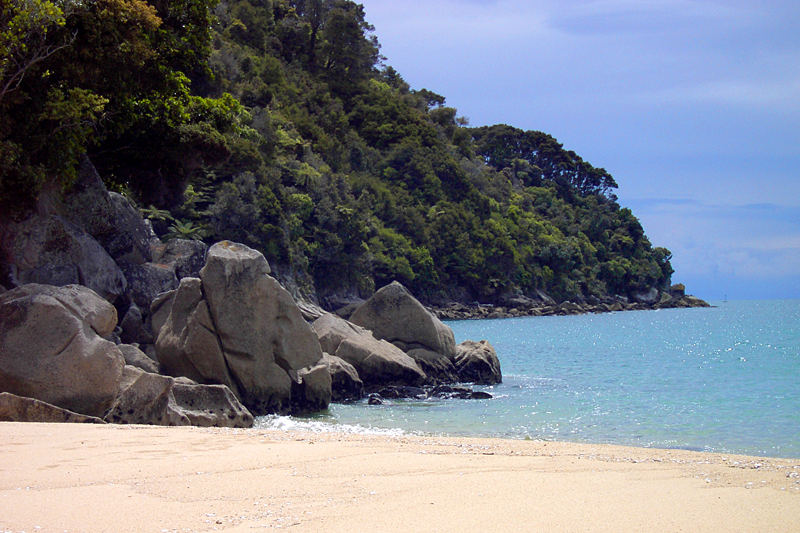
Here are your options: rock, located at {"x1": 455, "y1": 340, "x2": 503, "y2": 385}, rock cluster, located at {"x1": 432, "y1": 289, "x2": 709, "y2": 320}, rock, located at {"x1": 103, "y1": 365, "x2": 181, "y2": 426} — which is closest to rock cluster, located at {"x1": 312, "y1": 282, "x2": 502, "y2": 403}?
rock, located at {"x1": 455, "y1": 340, "x2": 503, "y2": 385}

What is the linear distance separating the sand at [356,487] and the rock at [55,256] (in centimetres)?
595

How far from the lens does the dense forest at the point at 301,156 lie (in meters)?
13.8

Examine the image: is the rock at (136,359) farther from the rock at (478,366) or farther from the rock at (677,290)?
the rock at (677,290)

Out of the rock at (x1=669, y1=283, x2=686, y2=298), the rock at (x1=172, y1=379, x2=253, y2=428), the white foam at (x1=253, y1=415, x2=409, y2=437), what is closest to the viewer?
the rock at (x1=172, y1=379, x2=253, y2=428)

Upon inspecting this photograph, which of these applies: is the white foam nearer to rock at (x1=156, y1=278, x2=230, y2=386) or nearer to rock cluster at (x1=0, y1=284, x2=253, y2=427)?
rock at (x1=156, y1=278, x2=230, y2=386)

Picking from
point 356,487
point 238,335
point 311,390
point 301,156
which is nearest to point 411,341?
point 311,390

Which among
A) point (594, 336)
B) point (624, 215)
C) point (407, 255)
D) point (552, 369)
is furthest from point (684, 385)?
point (624, 215)

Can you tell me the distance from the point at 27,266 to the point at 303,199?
38.6 metres

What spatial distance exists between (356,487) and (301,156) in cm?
5530

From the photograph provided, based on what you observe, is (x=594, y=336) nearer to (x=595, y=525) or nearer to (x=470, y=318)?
(x=470, y=318)

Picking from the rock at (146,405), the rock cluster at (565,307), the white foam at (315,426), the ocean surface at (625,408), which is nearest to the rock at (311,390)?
the ocean surface at (625,408)

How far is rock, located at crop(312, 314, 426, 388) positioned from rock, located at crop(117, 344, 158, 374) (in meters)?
5.65

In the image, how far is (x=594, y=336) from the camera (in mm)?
45125

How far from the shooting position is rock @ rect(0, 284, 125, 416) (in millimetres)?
10391
